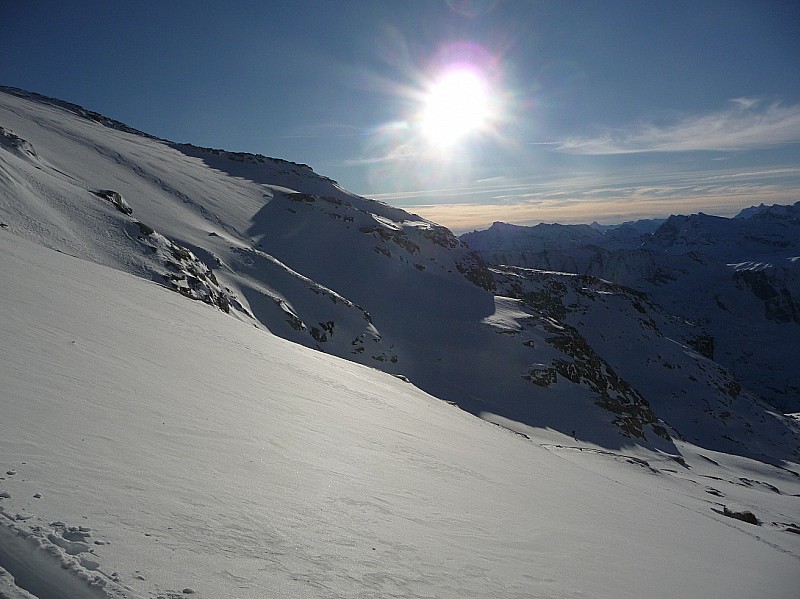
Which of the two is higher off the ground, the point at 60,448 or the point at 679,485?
the point at 60,448

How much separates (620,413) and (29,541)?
53.9 meters

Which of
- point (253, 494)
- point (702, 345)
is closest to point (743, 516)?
point (253, 494)

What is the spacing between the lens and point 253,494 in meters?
4.56

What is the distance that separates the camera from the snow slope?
307cm

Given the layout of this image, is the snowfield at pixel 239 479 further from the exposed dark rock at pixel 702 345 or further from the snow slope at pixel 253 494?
the exposed dark rock at pixel 702 345

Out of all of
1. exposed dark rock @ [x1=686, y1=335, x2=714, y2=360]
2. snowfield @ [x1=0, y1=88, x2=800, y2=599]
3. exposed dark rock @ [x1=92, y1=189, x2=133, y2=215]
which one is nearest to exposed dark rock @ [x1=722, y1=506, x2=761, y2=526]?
snowfield @ [x1=0, y1=88, x2=800, y2=599]

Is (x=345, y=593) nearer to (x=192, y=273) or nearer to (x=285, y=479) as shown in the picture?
(x=285, y=479)

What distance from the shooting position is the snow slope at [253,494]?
10.1ft

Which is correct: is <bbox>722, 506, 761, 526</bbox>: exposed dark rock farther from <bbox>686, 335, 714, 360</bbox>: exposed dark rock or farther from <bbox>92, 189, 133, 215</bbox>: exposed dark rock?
<bbox>686, 335, 714, 360</bbox>: exposed dark rock

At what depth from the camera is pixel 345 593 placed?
3396 mm

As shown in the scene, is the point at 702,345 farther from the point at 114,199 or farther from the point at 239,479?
the point at 239,479

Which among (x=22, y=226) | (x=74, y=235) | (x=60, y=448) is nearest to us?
(x=60, y=448)

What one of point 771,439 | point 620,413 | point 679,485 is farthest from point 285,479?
point 771,439

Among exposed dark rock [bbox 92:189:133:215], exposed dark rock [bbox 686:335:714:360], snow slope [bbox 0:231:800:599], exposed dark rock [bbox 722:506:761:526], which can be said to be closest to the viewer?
snow slope [bbox 0:231:800:599]
